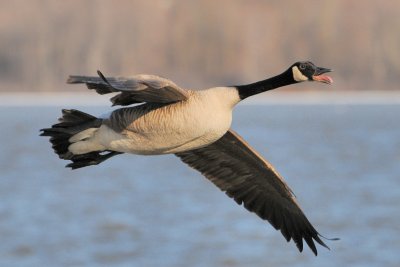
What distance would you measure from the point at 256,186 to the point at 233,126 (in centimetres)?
4370

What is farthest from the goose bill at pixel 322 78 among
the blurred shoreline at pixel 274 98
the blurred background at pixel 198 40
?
the blurred shoreline at pixel 274 98

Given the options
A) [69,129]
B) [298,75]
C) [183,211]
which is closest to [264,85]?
[298,75]

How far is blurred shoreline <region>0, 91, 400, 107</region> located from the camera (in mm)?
69000

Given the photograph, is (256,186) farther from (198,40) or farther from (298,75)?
(198,40)

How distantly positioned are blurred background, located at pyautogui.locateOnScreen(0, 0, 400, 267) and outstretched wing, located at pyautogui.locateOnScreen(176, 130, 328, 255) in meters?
8.56

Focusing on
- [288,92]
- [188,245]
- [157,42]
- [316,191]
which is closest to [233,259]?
[188,245]

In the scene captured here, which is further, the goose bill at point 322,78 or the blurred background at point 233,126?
the blurred background at point 233,126

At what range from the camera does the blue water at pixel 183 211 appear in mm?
21000

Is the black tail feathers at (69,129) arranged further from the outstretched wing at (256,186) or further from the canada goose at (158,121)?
the outstretched wing at (256,186)

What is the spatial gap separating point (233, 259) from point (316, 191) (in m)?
12.6

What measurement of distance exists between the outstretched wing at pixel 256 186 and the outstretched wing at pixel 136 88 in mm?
1771

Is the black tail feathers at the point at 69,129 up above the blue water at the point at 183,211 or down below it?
above

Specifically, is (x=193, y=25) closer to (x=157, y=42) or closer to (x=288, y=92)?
(x=157, y=42)

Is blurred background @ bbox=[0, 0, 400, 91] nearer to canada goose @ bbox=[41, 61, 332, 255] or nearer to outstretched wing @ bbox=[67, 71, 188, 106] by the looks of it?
canada goose @ bbox=[41, 61, 332, 255]
